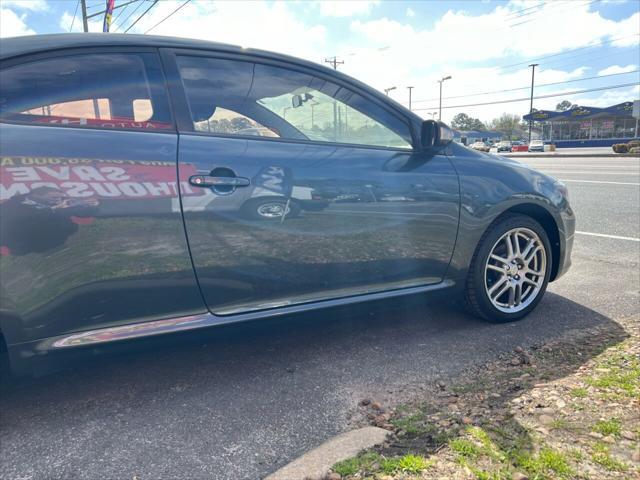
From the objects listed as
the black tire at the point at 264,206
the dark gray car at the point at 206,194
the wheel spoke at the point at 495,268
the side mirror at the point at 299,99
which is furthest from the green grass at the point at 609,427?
the side mirror at the point at 299,99

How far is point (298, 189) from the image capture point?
2.30m

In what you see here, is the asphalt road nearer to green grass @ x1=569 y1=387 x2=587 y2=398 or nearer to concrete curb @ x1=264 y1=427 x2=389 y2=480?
concrete curb @ x1=264 y1=427 x2=389 y2=480

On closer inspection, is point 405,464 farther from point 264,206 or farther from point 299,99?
Result: point 299,99

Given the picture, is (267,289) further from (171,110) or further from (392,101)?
(392,101)

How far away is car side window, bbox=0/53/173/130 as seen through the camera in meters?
1.91

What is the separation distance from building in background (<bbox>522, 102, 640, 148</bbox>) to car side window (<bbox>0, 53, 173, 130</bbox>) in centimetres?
6218

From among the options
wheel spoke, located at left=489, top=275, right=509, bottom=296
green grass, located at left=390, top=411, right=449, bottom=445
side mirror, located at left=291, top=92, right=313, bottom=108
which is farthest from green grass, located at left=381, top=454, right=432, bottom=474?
side mirror, located at left=291, top=92, right=313, bottom=108

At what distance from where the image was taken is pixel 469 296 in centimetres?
302

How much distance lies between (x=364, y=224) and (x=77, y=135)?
4.76 ft

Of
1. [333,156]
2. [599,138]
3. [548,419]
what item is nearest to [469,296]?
[548,419]

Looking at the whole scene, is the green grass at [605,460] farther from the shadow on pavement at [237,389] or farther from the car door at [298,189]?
the car door at [298,189]

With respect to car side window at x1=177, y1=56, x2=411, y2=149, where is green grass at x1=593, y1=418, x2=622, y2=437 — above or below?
below

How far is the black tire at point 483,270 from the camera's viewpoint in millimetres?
2951

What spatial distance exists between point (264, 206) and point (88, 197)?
2.52 ft
